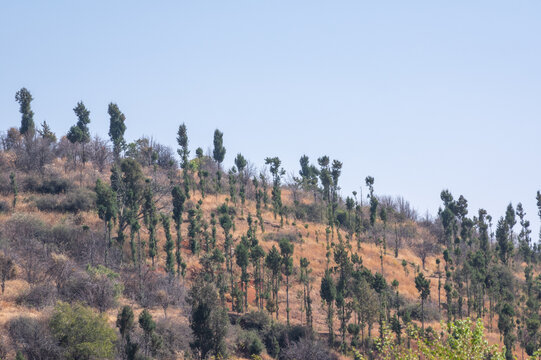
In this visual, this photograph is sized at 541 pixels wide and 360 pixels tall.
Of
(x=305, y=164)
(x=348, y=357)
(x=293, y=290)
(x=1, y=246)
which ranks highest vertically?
(x=305, y=164)

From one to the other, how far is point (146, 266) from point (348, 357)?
20873 mm

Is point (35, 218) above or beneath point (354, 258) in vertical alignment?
above

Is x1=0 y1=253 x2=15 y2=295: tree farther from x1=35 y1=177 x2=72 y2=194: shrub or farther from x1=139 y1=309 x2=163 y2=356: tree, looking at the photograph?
x1=35 y1=177 x2=72 y2=194: shrub

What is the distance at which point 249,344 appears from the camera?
4197 centimetres

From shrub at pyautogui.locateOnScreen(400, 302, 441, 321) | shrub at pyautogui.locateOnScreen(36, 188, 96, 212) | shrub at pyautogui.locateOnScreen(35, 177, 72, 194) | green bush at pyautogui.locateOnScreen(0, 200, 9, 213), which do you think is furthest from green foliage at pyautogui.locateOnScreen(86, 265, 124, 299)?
shrub at pyautogui.locateOnScreen(400, 302, 441, 321)

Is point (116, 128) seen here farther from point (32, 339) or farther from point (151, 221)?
point (32, 339)

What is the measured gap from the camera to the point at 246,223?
69.2 metres

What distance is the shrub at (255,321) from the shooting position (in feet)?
149

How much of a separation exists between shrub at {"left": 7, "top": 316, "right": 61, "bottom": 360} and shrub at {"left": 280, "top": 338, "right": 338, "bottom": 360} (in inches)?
678

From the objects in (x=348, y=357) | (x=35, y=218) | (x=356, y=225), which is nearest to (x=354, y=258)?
(x=348, y=357)

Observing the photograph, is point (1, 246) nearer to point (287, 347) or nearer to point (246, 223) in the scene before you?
point (287, 347)

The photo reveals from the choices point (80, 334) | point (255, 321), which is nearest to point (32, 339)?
point (80, 334)

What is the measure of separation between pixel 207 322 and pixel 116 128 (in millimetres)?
47032

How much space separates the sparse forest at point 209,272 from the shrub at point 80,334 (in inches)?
3.3
